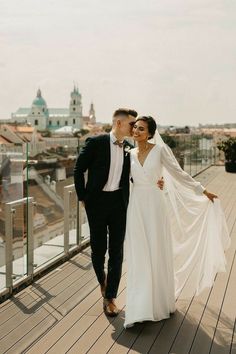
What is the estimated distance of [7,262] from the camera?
15.0 ft

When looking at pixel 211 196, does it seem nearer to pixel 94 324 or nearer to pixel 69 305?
pixel 94 324

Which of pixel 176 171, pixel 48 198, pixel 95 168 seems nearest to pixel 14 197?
pixel 48 198

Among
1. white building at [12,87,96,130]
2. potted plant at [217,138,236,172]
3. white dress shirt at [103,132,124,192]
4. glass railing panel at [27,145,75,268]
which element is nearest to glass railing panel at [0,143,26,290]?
glass railing panel at [27,145,75,268]

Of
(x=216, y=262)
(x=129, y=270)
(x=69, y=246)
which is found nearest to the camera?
(x=129, y=270)

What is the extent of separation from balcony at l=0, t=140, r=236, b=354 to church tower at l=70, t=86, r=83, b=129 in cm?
17246

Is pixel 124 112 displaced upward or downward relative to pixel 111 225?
upward

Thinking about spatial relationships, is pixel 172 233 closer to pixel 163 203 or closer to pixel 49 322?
pixel 163 203

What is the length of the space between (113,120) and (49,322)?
1599 millimetres

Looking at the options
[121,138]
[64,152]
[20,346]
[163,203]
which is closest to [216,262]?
[163,203]

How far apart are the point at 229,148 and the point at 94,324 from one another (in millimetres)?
16353

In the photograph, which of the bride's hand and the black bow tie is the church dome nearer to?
the black bow tie

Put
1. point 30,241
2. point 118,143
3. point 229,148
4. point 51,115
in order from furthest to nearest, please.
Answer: point 51,115, point 229,148, point 30,241, point 118,143

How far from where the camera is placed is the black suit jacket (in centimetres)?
411

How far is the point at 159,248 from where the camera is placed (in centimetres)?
397
